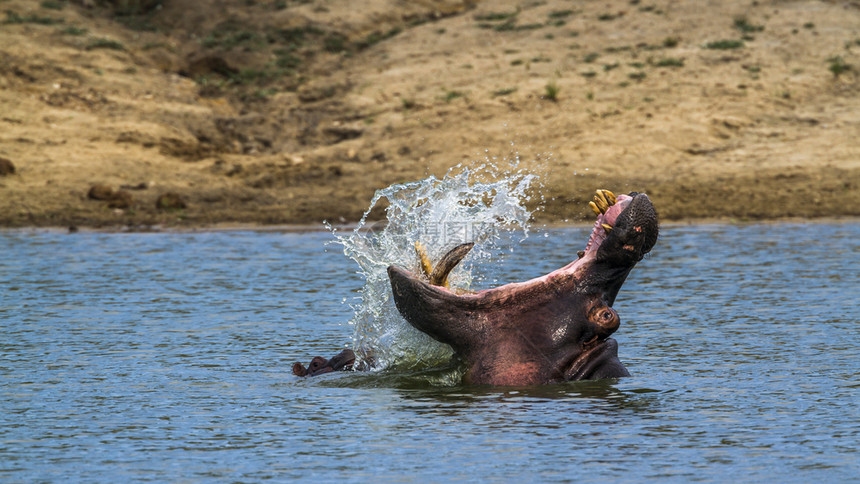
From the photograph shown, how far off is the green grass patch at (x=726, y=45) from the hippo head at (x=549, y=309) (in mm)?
17349

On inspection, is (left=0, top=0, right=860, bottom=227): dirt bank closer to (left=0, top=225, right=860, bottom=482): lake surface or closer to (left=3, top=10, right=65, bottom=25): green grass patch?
(left=3, top=10, right=65, bottom=25): green grass patch

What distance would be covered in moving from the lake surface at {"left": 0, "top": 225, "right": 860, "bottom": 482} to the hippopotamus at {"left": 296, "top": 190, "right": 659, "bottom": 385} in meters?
0.19

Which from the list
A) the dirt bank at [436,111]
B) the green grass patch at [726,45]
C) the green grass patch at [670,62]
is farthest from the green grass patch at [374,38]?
the green grass patch at [726,45]

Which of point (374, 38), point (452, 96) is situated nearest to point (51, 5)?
point (374, 38)

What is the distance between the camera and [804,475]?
6059mm

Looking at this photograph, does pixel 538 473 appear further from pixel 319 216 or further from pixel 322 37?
pixel 322 37

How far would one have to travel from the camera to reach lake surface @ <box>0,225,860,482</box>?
20.8ft

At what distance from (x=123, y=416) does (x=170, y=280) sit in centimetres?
672

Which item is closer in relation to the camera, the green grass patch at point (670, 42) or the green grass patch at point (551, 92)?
the green grass patch at point (551, 92)

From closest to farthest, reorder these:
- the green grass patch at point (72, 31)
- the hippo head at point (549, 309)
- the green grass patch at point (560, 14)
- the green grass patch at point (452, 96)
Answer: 1. the hippo head at point (549, 309)
2. the green grass patch at point (452, 96)
3. the green grass patch at point (72, 31)
4. the green grass patch at point (560, 14)

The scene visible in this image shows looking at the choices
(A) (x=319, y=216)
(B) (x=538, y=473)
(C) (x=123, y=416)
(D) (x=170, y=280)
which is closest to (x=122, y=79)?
(A) (x=319, y=216)

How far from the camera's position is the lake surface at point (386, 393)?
20.8 ft

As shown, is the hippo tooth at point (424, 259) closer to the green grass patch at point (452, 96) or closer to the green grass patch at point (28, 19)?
the green grass patch at point (452, 96)

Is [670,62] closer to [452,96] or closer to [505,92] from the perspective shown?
[505,92]
